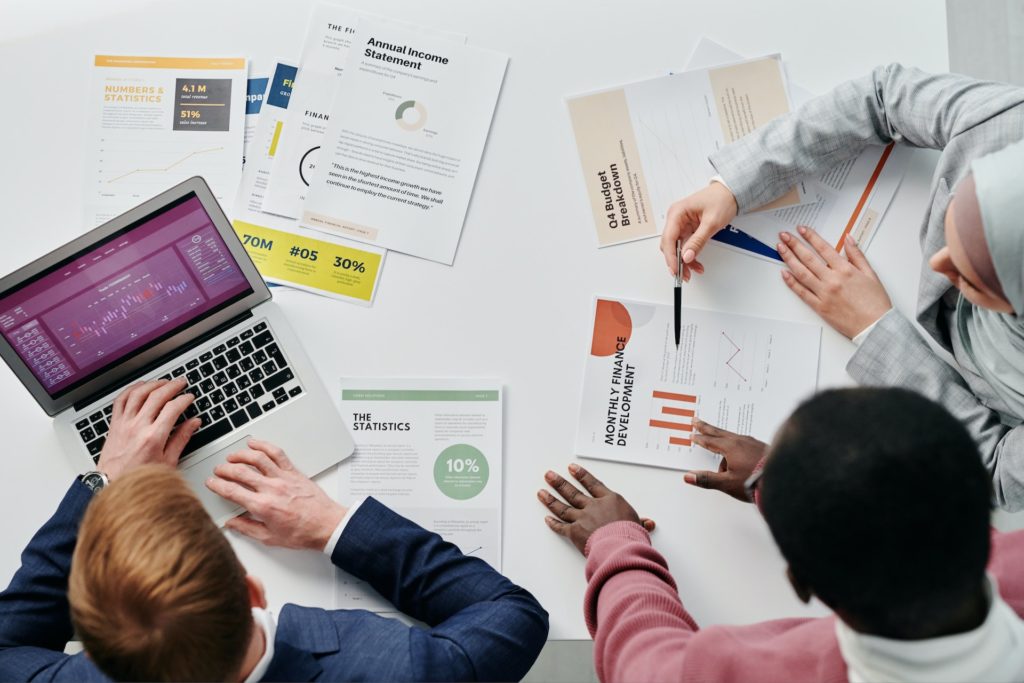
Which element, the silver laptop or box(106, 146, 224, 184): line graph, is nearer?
the silver laptop

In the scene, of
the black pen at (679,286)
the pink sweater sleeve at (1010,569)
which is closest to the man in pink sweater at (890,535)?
the pink sweater sleeve at (1010,569)

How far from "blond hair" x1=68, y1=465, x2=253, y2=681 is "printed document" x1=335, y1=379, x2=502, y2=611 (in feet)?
1.18

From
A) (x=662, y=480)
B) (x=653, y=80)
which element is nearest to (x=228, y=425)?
(x=662, y=480)

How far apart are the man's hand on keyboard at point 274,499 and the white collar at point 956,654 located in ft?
2.33

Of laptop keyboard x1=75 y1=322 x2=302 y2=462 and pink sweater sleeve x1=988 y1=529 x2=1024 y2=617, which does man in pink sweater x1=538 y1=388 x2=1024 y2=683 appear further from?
laptop keyboard x1=75 y1=322 x2=302 y2=462

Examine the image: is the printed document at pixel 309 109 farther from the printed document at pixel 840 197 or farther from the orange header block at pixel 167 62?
the printed document at pixel 840 197

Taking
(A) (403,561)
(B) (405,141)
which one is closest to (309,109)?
(B) (405,141)

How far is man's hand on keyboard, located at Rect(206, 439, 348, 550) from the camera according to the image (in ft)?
3.72

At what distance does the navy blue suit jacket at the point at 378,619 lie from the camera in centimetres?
99

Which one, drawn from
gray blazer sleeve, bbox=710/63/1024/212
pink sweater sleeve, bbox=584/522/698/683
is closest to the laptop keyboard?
pink sweater sleeve, bbox=584/522/698/683

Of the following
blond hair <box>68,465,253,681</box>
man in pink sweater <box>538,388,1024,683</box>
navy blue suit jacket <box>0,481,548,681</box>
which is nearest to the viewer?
man in pink sweater <box>538,388,1024,683</box>

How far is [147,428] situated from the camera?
111 centimetres

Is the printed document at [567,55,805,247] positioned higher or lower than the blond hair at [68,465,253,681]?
higher

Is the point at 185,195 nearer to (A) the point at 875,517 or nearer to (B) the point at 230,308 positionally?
(B) the point at 230,308
